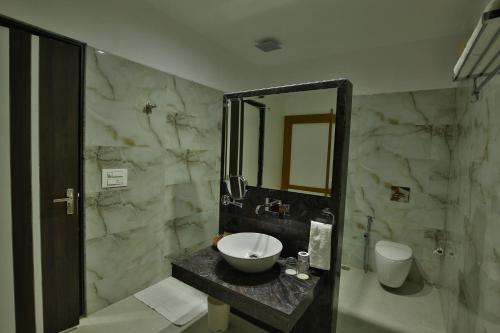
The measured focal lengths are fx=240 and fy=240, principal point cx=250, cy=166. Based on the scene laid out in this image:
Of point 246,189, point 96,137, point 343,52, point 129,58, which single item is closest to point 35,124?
point 96,137

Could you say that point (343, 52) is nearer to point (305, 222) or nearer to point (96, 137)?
point (305, 222)

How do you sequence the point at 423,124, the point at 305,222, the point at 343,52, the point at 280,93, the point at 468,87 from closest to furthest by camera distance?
the point at 305,222 < the point at 280,93 < the point at 468,87 < the point at 423,124 < the point at 343,52

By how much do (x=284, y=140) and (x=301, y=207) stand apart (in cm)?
57

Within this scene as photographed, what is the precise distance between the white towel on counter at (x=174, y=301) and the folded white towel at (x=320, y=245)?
4.13 feet

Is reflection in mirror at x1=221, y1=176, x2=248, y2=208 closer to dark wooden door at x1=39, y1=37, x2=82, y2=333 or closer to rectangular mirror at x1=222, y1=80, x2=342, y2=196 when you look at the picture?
rectangular mirror at x1=222, y1=80, x2=342, y2=196

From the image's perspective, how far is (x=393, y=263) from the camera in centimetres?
245

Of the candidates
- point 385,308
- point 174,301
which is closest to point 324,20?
point 385,308

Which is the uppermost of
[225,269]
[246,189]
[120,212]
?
[246,189]

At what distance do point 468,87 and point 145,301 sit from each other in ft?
10.8

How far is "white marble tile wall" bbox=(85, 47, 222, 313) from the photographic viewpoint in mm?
1934

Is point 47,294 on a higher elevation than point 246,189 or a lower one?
lower

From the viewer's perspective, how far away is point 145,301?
2217 millimetres

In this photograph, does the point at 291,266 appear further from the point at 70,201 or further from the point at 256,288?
the point at 70,201

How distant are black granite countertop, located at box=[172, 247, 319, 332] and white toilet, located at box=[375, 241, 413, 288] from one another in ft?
4.74
